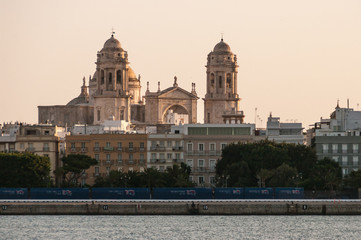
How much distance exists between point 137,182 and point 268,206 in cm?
2101

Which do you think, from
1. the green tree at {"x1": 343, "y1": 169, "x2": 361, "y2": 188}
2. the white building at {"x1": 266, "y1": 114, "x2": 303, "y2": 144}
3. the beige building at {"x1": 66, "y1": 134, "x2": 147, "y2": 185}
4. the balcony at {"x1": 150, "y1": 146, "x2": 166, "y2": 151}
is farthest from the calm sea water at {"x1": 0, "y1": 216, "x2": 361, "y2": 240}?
the white building at {"x1": 266, "y1": 114, "x2": 303, "y2": 144}

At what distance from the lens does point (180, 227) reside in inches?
4375

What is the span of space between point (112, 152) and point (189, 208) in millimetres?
34778

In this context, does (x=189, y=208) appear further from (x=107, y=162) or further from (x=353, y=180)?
(x=107, y=162)

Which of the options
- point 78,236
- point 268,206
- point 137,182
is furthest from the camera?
point 137,182

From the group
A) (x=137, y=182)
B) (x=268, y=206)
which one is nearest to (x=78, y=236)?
(x=268, y=206)

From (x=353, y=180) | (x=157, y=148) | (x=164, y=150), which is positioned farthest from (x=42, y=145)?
(x=353, y=180)

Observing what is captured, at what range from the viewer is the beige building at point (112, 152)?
6093 inches

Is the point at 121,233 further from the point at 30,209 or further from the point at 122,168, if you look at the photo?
the point at 122,168

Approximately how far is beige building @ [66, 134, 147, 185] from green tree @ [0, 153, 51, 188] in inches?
520

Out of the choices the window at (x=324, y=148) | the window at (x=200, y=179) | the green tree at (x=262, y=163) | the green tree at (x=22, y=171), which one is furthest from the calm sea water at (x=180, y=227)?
the window at (x=200, y=179)

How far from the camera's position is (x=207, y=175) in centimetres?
15625

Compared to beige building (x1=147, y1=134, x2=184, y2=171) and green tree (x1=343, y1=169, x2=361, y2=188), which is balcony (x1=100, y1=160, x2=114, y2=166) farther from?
green tree (x1=343, y1=169, x2=361, y2=188)

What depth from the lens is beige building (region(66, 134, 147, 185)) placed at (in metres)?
155
